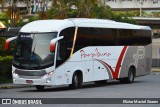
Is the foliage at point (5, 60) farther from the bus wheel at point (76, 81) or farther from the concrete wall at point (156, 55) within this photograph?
the concrete wall at point (156, 55)

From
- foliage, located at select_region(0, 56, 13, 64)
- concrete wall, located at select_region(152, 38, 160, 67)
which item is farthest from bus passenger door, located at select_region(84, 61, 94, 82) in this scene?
concrete wall, located at select_region(152, 38, 160, 67)

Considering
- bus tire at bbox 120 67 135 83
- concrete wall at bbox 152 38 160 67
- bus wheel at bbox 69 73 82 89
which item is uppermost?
bus wheel at bbox 69 73 82 89

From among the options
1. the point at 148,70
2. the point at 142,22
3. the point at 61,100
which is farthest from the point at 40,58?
the point at 142,22

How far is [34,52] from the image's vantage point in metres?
26.4

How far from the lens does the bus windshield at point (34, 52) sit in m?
26.3

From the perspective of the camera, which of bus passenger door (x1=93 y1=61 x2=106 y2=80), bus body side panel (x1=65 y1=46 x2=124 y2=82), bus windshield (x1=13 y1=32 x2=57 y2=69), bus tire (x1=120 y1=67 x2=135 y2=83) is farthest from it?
bus tire (x1=120 y1=67 x2=135 y2=83)

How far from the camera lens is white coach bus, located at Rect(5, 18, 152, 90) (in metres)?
26.3

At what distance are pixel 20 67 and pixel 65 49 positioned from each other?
2.35 metres

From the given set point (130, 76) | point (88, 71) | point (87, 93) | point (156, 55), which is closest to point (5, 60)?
point (88, 71)

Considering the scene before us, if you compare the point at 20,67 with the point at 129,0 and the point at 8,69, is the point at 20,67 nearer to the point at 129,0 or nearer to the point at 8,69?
the point at 8,69

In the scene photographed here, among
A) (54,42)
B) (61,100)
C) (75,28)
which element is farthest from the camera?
(75,28)

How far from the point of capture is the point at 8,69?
116 feet

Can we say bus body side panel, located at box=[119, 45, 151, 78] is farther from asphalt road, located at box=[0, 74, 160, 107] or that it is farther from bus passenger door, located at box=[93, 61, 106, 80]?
asphalt road, located at box=[0, 74, 160, 107]

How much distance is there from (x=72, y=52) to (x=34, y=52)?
213cm
